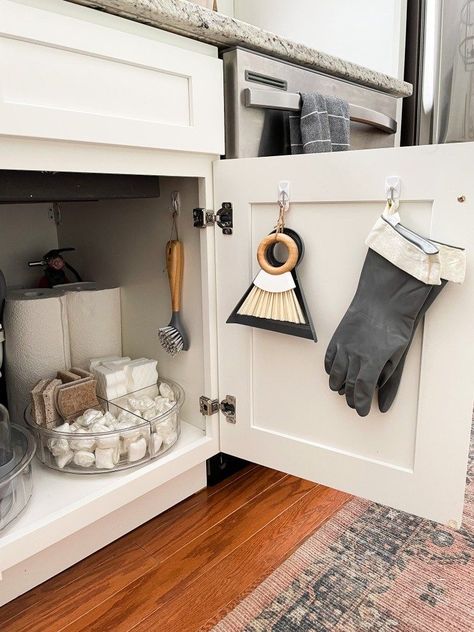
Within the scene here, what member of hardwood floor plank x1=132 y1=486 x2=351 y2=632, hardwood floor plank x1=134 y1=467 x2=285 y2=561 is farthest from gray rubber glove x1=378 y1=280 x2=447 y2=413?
hardwood floor plank x1=134 y1=467 x2=285 y2=561

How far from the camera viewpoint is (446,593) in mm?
960

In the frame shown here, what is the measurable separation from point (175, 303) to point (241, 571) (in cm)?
57

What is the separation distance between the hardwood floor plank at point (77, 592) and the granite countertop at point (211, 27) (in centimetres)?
103

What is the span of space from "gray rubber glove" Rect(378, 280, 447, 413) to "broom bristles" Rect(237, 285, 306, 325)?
6.5 inches

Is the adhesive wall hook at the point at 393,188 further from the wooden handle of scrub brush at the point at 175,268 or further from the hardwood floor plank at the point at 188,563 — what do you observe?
the hardwood floor plank at the point at 188,563

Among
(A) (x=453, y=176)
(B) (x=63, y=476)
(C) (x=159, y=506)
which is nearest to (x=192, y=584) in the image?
(C) (x=159, y=506)

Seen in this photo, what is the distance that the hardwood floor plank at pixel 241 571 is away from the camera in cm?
91

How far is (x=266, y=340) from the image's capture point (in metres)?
0.98

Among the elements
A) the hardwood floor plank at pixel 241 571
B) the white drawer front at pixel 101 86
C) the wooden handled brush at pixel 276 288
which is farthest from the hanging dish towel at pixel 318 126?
the hardwood floor plank at pixel 241 571

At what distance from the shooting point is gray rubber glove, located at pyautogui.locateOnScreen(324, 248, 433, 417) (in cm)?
74

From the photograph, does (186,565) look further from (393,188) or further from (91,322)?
(393,188)

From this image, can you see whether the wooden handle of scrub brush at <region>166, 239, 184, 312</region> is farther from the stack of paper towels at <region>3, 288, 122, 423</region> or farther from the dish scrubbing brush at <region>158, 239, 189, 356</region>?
the stack of paper towels at <region>3, 288, 122, 423</region>

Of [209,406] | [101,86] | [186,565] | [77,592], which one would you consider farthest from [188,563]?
[101,86]

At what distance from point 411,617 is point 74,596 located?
62cm
